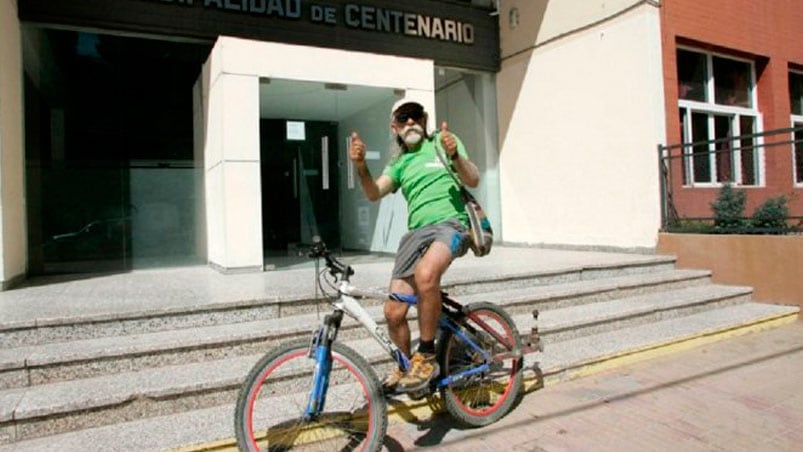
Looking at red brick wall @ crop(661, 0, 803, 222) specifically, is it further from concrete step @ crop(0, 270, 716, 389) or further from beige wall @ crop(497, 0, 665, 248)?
concrete step @ crop(0, 270, 716, 389)

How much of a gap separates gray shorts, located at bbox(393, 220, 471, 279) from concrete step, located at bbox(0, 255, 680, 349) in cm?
151

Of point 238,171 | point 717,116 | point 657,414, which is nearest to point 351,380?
point 657,414

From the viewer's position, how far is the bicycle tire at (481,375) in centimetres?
344

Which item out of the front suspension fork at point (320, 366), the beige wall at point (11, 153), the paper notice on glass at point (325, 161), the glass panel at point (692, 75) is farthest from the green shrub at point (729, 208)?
the beige wall at point (11, 153)

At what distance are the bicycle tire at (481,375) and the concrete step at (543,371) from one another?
1.66 feet

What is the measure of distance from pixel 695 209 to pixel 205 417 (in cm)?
677

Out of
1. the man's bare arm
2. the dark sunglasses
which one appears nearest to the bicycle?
the man's bare arm

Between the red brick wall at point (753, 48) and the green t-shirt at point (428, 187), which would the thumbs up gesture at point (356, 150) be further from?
the red brick wall at point (753, 48)

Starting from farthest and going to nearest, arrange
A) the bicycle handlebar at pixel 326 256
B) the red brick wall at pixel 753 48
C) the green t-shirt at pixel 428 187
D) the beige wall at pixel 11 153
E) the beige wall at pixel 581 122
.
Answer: the beige wall at pixel 581 122, the red brick wall at pixel 753 48, the beige wall at pixel 11 153, the green t-shirt at pixel 428 187, the bicycle handlebar at pixel 326 256

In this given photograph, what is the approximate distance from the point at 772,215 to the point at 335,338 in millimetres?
6011

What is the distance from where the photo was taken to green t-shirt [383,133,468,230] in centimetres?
337

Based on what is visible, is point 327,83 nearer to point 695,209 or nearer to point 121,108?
point 121,108

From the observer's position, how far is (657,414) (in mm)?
3664

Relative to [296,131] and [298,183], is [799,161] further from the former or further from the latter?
[298,183]
